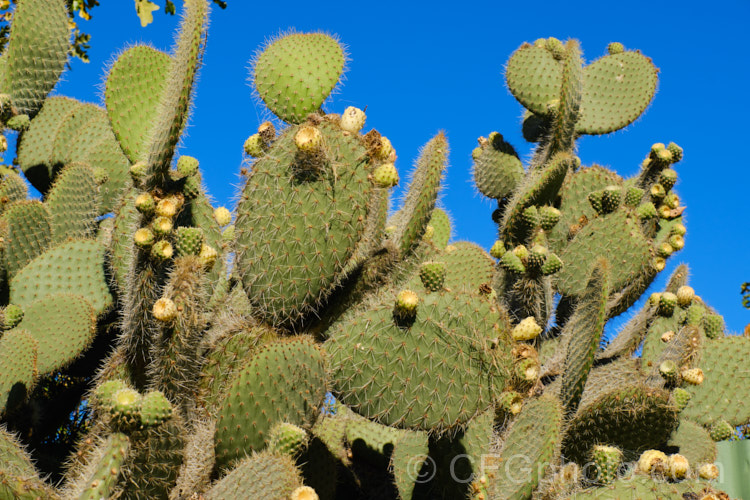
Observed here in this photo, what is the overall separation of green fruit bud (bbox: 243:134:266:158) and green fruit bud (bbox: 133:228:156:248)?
489 millimetres

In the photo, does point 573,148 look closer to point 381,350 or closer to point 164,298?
point 381,350

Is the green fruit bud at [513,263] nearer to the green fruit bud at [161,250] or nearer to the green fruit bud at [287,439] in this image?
the green fruit bud at [287,439]

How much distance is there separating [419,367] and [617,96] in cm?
261

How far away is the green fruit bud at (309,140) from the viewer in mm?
2389

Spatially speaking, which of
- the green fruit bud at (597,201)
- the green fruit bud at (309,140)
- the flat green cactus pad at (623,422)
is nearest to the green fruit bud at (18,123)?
the green fruit bud at (309,140)

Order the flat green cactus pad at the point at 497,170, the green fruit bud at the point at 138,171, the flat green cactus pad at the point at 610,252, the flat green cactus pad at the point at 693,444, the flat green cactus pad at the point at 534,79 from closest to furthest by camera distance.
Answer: the green fruit bud at the point at 138,171 → the flat green cactus pad at the point at 693,444 → the flat green cactus pad at the point at 610,252 → the flat green cactus pad at the point at 534,79 → the flat green cactus pad at the point at 497,170

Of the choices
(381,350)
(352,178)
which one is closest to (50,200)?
(352,178)

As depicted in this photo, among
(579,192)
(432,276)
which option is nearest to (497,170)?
(579,192)

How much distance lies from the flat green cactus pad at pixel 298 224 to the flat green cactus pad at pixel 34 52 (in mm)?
1896

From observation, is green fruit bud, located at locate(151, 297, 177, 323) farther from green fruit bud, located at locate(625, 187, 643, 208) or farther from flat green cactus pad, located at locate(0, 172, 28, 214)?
green fruit bud, located at locate(625, 187, 643, 208)

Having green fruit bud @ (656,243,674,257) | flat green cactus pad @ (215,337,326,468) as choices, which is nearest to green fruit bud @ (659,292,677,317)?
green fruit bud @ (656,243,674,257)

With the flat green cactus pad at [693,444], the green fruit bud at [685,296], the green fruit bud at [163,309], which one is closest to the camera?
the green fruit bud at [163,309]

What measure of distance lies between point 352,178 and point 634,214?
1.88 m

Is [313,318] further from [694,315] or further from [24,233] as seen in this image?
[694,315]
